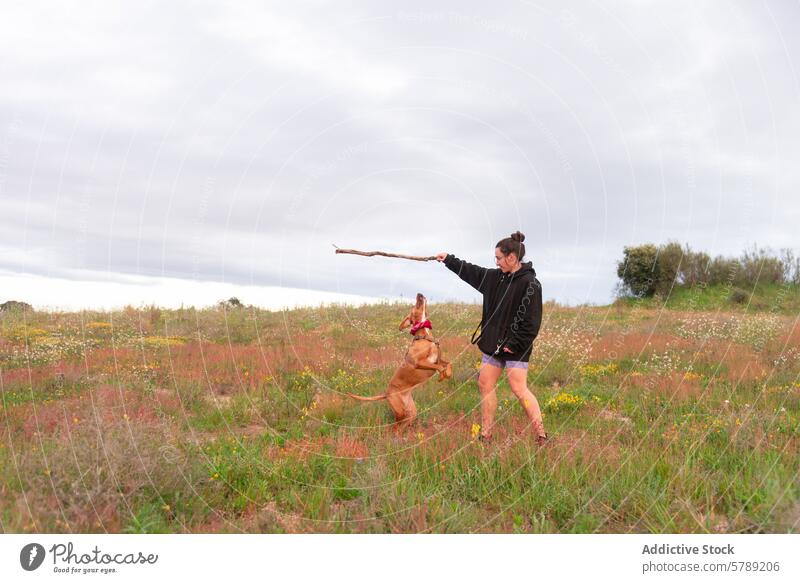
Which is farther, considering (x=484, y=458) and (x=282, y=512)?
(x=484, y=458)

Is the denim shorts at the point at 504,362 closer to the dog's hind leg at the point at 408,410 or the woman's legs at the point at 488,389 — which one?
the woman's legs at the point at 488,389

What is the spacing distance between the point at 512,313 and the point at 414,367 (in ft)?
→ 5.19

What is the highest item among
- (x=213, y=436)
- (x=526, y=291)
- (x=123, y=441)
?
(x=526, y=291)

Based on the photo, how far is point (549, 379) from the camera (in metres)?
11.2

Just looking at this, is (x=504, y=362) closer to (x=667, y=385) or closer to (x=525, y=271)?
(x=525, y=271)

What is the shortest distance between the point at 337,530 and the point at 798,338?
13733 millimetres

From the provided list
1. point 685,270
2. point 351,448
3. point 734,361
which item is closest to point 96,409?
point 351,448

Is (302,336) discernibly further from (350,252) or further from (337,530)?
(337,530)

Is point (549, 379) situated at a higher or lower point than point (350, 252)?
lower

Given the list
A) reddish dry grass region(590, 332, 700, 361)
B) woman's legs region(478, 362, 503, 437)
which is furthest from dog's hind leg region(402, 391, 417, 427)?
reddish dry grass region(590, 332, 700, 361)

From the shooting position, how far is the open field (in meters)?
4.86

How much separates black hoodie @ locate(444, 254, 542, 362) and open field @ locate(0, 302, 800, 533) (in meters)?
1.15

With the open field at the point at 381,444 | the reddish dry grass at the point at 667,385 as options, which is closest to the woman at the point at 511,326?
the open field at the point at 381,444

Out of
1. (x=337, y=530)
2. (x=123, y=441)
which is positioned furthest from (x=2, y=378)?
(x=337, y=530)
